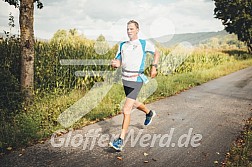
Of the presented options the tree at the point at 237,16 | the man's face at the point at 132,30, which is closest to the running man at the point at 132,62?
the man's face at the point at 132,30

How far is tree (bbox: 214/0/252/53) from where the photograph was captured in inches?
1312

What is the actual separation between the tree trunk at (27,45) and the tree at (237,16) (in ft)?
105

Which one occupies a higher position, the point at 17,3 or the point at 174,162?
the point at 17,3

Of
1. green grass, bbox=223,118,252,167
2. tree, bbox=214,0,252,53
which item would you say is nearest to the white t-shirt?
green grass, bbox=223,118,252,167

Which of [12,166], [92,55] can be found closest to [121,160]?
[12,166]

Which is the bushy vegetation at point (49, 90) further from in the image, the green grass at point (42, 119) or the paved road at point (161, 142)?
the paved road at point (161, 142)

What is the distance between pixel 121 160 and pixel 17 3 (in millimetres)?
5199

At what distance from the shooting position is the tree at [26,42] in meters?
6.59

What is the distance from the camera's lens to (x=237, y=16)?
34156 millimetres

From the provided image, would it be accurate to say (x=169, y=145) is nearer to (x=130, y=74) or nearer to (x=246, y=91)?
(x=130, y=74)

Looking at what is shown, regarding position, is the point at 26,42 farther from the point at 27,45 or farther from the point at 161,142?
the point at 161,142

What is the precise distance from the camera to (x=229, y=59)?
28359 mm

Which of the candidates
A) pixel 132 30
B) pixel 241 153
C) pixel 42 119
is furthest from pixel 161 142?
pixel 42 119

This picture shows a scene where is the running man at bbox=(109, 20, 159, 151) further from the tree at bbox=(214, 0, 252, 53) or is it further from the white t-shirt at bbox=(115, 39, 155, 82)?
the tree at bbox=(214, 0, 252, 53)
